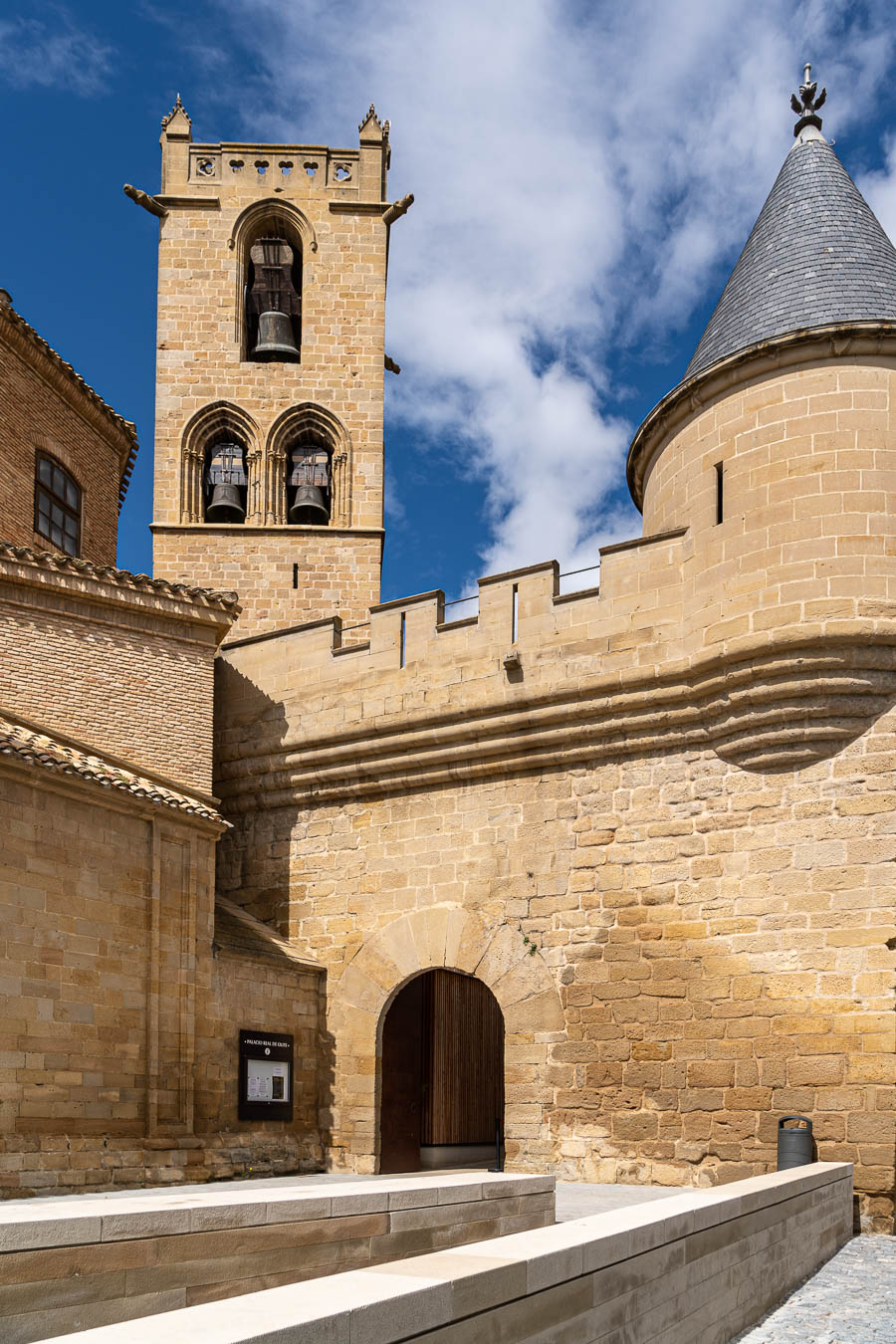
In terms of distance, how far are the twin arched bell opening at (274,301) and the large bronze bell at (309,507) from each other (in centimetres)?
220

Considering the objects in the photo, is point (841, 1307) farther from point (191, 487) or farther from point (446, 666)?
point (191, 487)

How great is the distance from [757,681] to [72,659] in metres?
6.16

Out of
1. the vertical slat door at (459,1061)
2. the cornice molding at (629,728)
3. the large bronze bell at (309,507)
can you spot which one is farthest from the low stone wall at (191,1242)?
the large bronze bell at (309,507)

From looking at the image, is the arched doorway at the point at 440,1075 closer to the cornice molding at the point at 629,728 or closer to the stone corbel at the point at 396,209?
the cornice molding at the point at 629,728

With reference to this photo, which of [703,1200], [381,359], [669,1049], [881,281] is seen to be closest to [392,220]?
[381,359]

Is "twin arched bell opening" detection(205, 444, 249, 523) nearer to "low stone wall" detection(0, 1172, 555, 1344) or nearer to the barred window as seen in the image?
the barred window

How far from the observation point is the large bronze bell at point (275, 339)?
2019 centimetres

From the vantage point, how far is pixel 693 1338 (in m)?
Answer: 5.50

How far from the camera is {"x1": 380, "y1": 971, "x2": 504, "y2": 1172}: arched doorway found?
1368 cm

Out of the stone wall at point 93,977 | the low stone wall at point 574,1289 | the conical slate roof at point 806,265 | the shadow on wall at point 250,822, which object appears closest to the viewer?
the low stone wall at point 574,1289

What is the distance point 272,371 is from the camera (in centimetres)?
2016

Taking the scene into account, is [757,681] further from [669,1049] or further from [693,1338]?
[693,1338]

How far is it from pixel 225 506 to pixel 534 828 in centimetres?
894

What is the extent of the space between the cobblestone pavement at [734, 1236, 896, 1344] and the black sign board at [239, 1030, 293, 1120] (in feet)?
17.6
